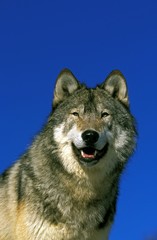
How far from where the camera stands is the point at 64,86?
1112 cm

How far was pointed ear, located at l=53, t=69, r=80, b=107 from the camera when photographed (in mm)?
11078

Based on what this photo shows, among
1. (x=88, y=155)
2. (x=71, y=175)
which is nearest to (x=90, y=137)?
(x=88, y=155)

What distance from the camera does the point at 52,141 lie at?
10438 millimetres

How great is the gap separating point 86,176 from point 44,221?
111 cm

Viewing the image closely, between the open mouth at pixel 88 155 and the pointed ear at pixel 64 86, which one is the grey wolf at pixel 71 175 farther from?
the pointed ear at pixel 64 86

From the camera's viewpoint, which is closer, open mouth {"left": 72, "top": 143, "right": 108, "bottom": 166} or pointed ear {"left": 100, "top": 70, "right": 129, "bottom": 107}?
open mouth {"left": 72, "top": 143, "right": 108, "bottom": 166}

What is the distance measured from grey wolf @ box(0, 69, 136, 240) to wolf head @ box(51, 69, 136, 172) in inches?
0.7

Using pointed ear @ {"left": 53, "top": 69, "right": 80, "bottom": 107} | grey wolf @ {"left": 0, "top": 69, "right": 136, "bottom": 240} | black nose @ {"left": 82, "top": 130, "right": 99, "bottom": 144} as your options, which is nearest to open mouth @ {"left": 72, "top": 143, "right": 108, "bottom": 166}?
grey wolf @ {"left": 0, "top": 69, "right": 136, "bottom": 240}

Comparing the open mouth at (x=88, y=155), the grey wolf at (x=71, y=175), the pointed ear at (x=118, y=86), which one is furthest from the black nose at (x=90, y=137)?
the pointed ear at (x=118, y=86)

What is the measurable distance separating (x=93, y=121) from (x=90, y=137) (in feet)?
1.59

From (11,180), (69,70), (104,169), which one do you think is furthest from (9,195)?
(69,70)

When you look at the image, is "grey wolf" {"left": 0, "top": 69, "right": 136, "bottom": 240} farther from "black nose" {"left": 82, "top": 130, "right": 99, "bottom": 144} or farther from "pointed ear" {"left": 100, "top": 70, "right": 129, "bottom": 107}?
"pointed ear" {"left": 100, "top": 70, "right": 129, "bottom": 107}

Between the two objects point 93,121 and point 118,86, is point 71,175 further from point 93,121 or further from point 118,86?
point 118,86

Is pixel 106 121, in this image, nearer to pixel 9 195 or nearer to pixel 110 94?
pixel 110 94
